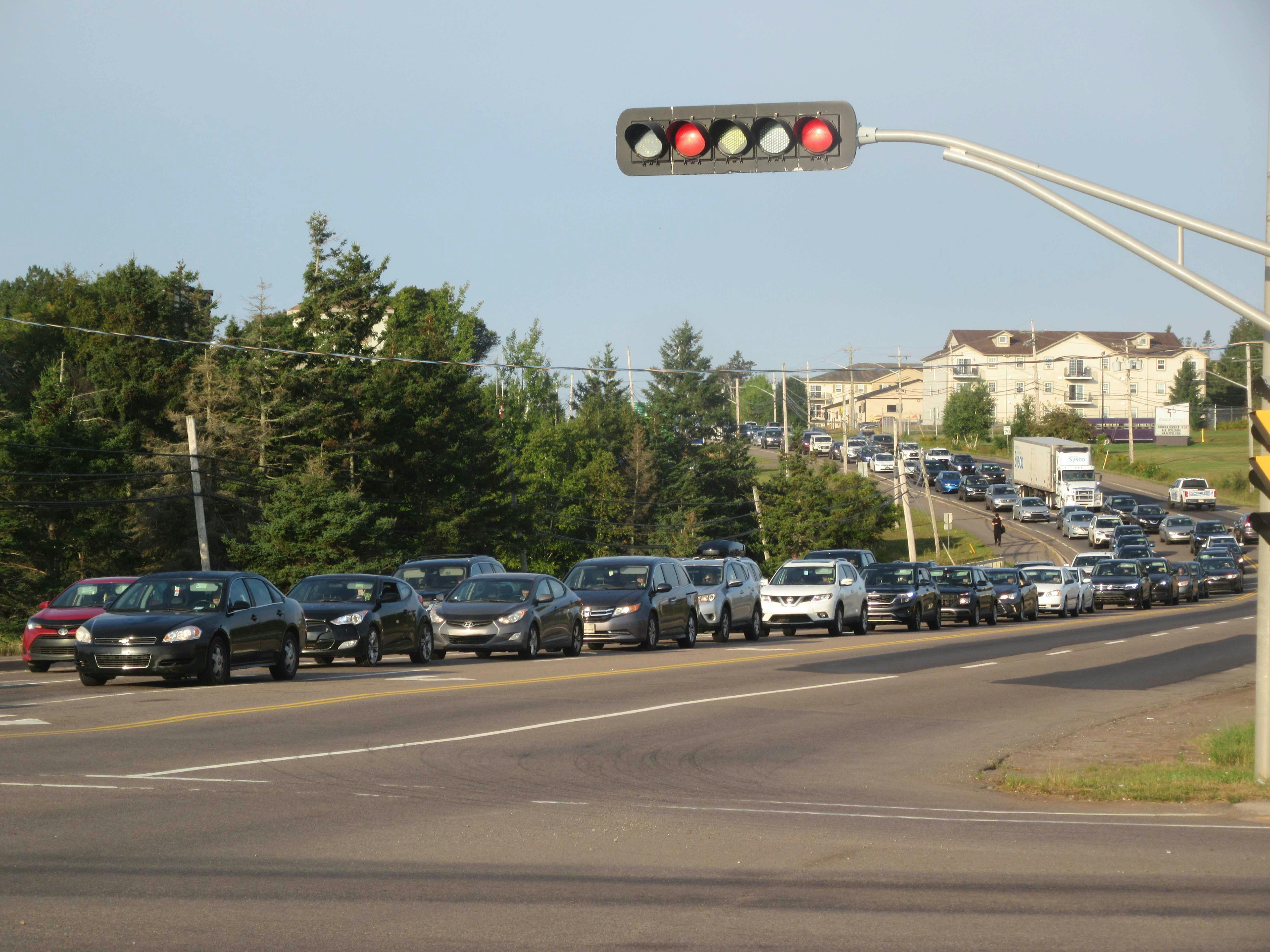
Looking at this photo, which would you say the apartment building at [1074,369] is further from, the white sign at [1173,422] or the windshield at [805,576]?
the windshield at [805,576]

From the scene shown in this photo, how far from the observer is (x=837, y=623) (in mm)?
34031

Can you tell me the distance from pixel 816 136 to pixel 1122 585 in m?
44.0

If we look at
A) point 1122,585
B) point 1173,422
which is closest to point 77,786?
point 1122,585

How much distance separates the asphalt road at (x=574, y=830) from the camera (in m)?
6.87

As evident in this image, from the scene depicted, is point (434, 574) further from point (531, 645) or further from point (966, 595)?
point (966, 595)

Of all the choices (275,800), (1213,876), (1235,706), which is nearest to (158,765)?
(275,800)

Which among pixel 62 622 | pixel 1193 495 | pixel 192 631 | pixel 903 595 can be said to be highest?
pixel 1193 495

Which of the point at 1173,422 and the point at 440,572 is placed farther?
the point at 1173,422

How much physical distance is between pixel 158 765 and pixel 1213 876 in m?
8.07

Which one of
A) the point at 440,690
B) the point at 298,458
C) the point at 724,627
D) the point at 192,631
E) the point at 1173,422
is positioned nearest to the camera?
the point at 192,631

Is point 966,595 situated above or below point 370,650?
below

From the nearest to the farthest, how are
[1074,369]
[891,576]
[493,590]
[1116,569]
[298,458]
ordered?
[493,590]
[891,576]
[1116,569]
[298,458]
[1074,369]

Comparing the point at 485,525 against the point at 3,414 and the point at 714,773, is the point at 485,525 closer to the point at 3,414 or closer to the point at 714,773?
the point at 3,414

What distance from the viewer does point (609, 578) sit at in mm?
28859
